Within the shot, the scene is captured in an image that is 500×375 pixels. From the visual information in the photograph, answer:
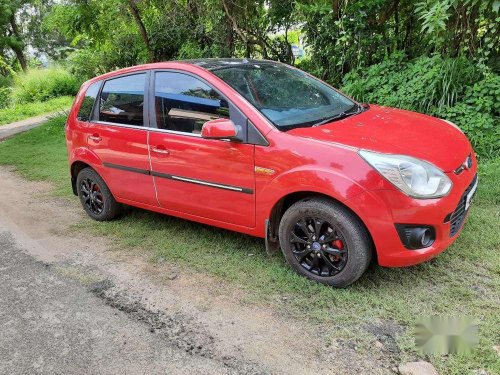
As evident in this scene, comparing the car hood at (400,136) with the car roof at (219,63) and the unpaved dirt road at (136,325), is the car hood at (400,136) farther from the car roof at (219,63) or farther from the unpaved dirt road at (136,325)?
the unpaved dirt road at (136,325)

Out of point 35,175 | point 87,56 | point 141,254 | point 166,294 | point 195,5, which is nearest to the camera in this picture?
point 166,294

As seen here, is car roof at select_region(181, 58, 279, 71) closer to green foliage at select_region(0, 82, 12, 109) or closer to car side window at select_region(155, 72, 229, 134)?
car side window at select_region(155, 72, 229, 134)

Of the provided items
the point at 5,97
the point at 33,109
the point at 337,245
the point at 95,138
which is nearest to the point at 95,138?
the point at 95,138

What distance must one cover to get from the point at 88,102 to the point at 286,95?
2227mm

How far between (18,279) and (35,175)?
157 inches

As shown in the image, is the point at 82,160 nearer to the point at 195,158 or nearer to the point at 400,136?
the point at 195,158

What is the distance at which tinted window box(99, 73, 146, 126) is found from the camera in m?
4.15

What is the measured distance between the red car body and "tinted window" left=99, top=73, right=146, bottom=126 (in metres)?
0.09

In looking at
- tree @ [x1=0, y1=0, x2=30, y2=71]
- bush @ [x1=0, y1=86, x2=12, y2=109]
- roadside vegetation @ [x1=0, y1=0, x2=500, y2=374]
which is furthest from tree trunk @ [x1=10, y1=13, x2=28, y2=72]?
roadside vegetation @ [x1=0, y1=0, x2=500, y2=374]

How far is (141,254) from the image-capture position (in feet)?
13.5

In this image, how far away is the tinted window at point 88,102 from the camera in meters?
4.70

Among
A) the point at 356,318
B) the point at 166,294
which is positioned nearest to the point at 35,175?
the point at 166,294

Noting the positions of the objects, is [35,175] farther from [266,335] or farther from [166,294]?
[266,335]

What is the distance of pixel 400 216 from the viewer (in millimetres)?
2863
